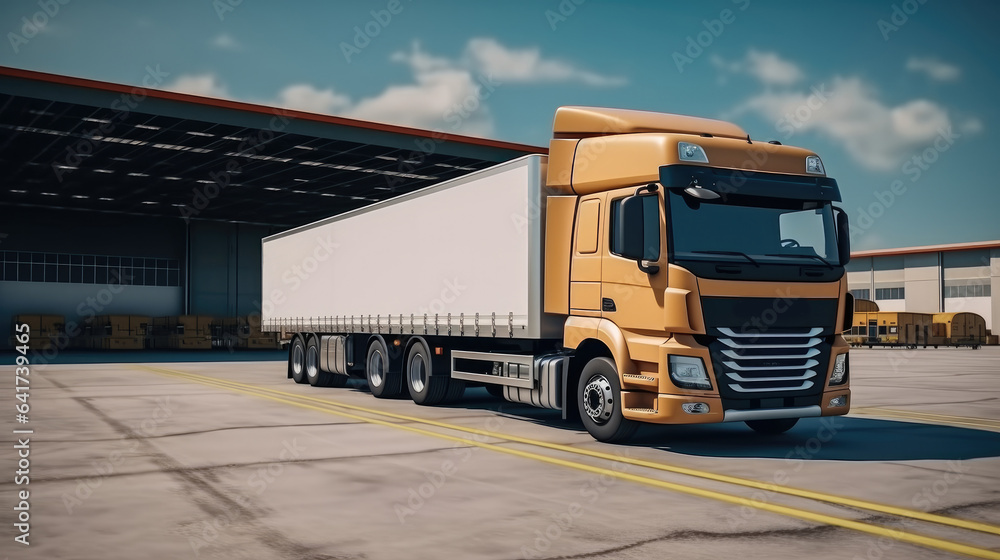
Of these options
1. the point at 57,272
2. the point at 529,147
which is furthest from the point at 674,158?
the point at 57,272

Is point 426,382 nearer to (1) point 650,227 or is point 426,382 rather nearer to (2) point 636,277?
(2) point 636,277

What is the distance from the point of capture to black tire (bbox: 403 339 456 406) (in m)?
14.7

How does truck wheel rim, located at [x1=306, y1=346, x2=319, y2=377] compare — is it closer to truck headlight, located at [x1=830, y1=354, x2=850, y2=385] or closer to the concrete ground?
the concrete ground

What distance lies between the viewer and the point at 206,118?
27.2m

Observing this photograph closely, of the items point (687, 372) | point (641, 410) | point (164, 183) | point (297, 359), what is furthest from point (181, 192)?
point (687, 372)

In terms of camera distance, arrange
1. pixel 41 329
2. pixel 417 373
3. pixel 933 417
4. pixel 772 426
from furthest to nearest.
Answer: pixel 41 329, pixel 417 373, pixel 933 417, pixel 772 426

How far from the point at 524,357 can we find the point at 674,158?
3.46 meters

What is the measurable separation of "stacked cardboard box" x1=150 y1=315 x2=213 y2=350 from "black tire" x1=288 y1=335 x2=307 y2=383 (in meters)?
29.1

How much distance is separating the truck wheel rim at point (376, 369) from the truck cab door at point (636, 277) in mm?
6930

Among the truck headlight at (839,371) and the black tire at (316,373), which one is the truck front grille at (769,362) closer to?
the truck headlight at (839,371)

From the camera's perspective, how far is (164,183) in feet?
131

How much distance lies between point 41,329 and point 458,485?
4345 cm

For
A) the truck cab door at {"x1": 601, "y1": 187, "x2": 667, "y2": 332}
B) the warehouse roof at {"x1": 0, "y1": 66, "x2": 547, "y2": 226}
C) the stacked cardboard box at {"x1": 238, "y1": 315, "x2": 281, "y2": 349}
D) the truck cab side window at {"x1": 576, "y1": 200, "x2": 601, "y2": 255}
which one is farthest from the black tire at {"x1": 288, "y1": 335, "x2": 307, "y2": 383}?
the stacked cardboard box at {"x1": 238, "y1": 315, "x2": 281, "y2": 349}

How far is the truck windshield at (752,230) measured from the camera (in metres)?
9.67
